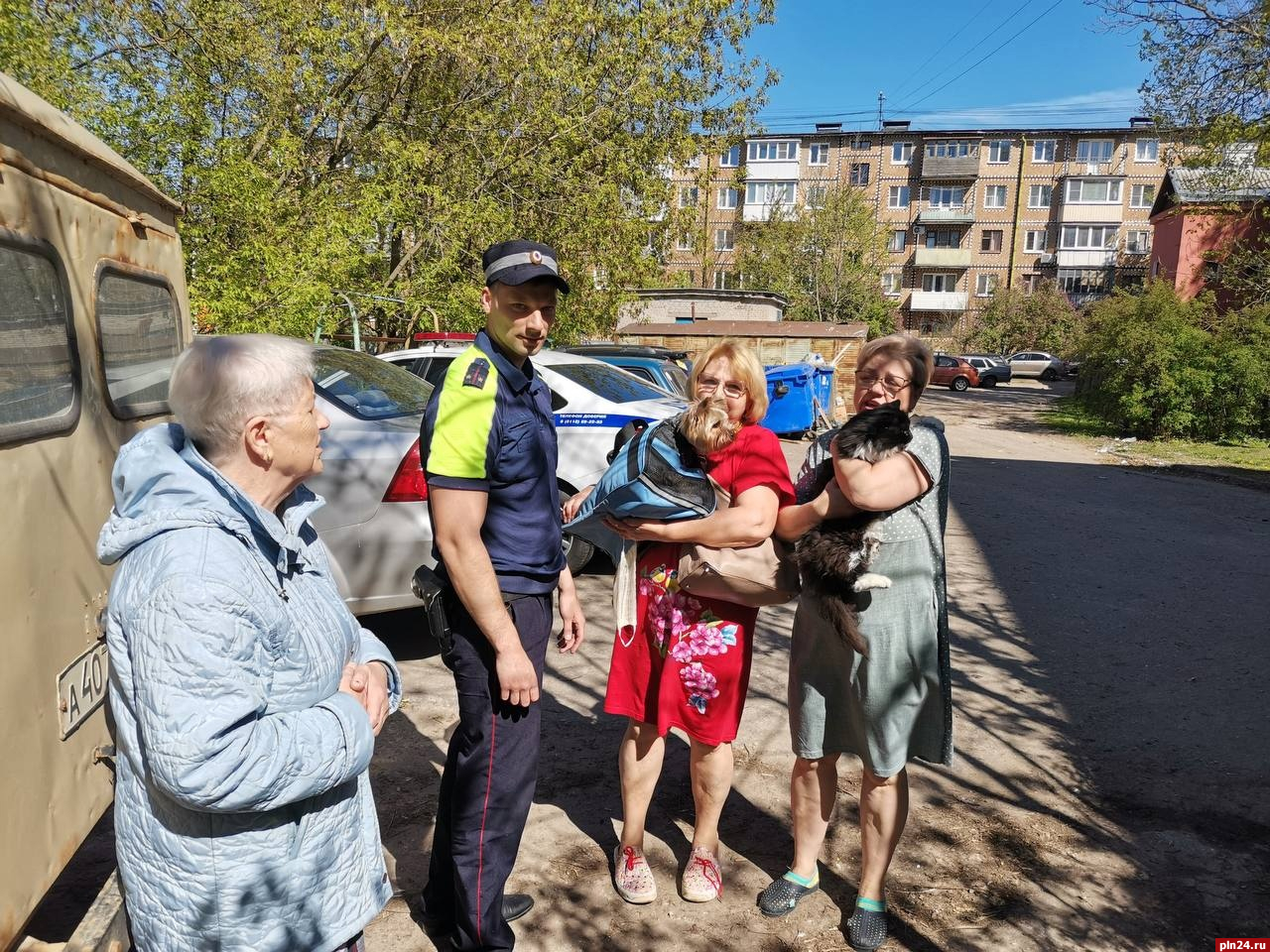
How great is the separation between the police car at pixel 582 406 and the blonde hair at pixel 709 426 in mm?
3836

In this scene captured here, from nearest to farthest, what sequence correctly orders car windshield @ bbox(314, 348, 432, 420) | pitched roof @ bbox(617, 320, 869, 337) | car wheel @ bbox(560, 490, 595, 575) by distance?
car windshield @ bbox(314, 348, 432, 420) → car wheel @ bbox(560, 490, 595, 575) → pitched roof @ bbox(617, 320, 869, 337)

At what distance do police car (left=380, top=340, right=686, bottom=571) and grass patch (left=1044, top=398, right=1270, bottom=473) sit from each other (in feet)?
35.2

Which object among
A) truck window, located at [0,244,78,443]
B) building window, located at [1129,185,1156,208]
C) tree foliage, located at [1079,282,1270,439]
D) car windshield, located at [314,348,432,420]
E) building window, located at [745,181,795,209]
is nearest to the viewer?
truck window, located at [0,244,78,443]

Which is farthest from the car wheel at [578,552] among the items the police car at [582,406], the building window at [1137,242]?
the building window at [1137,242]

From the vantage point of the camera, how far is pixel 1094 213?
5328 centimetres

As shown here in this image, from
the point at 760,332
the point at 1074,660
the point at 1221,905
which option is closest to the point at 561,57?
the point at 760,332

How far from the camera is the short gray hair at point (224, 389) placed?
5.06 ft

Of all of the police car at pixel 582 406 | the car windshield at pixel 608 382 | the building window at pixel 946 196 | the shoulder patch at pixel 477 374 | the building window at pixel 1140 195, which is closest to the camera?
the shoulder patch at pixel 477 374

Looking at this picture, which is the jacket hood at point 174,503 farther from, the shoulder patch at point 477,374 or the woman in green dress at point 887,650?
the woman in green dress at point 887,650

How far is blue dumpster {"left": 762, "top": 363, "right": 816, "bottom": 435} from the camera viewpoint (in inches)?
621

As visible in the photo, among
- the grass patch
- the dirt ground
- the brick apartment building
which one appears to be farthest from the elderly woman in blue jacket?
the brick apartment building

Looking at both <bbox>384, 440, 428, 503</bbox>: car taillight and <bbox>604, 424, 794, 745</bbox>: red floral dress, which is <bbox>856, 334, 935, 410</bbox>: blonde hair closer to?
<bbox>604, 424, 794, 745</bbox>: red floral dress

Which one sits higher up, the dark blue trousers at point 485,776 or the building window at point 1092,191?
the building window at point 1092,191

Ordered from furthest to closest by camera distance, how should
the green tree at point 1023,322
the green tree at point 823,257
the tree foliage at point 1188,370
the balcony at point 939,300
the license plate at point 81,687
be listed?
the balcony at point 939,300
the green tree at point 1023,322
the green tree at point 823,257
the tree foliage at point 1188,370
the license plate at point 81,687
